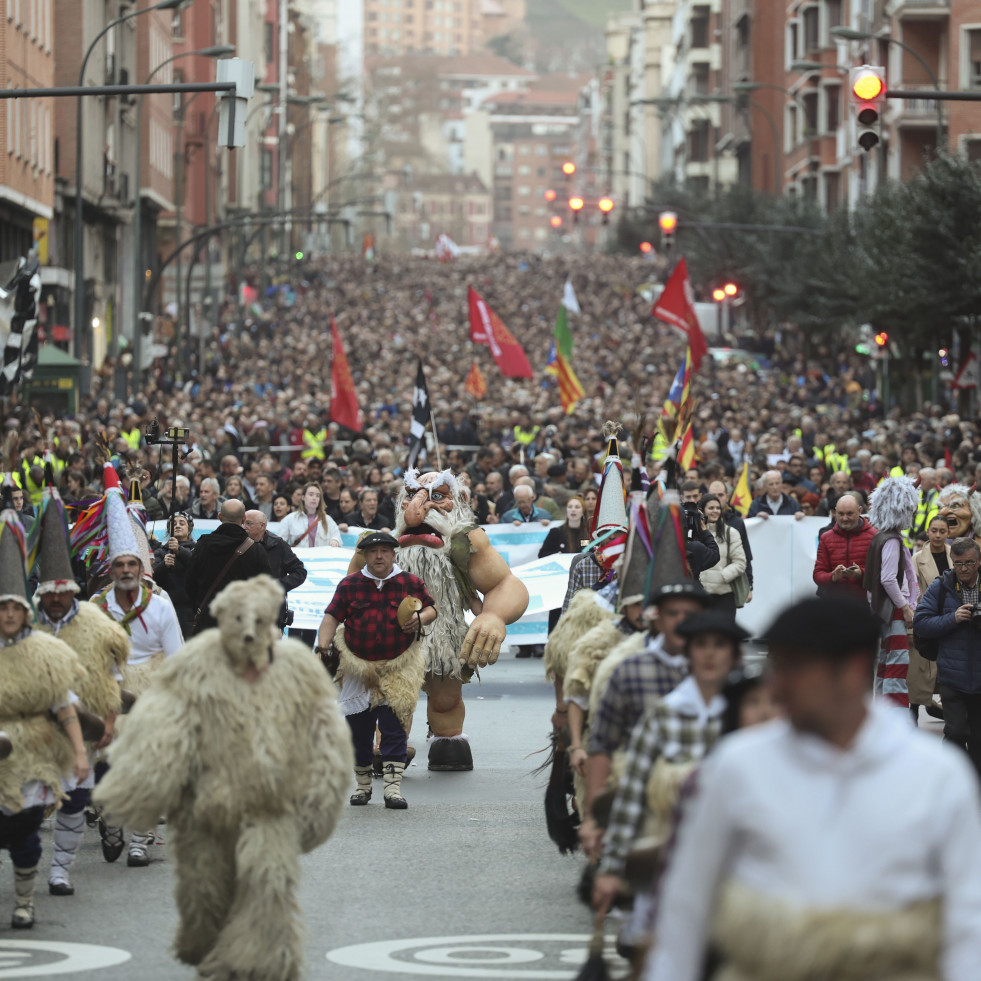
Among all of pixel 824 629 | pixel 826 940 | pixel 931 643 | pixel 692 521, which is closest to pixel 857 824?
pixel 826 940

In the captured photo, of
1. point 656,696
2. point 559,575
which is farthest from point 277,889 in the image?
point 559,575

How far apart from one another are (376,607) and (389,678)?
0.39 meters

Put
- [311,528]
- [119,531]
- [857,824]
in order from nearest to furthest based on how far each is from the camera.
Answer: [857,824] < [119,531] < [311,528]

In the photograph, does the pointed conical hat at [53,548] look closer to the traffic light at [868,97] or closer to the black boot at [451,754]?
the black boot at [451,754]

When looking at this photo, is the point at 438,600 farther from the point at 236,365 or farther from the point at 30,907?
the point at 236,365

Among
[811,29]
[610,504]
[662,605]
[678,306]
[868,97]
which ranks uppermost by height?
[811,29]

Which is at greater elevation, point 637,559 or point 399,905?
point 637,559

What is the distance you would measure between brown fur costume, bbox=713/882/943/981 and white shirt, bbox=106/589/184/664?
21.4 feet

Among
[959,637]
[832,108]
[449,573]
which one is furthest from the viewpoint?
[832,108]

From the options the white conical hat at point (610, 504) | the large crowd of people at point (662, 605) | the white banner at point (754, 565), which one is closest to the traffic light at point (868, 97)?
the large crowd of people at point (662, 605)

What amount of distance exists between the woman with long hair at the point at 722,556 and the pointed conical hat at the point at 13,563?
7226 millimetres

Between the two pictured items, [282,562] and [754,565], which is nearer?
[282,562]

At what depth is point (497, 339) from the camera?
121 feet

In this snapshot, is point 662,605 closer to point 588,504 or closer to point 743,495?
point 588,504
